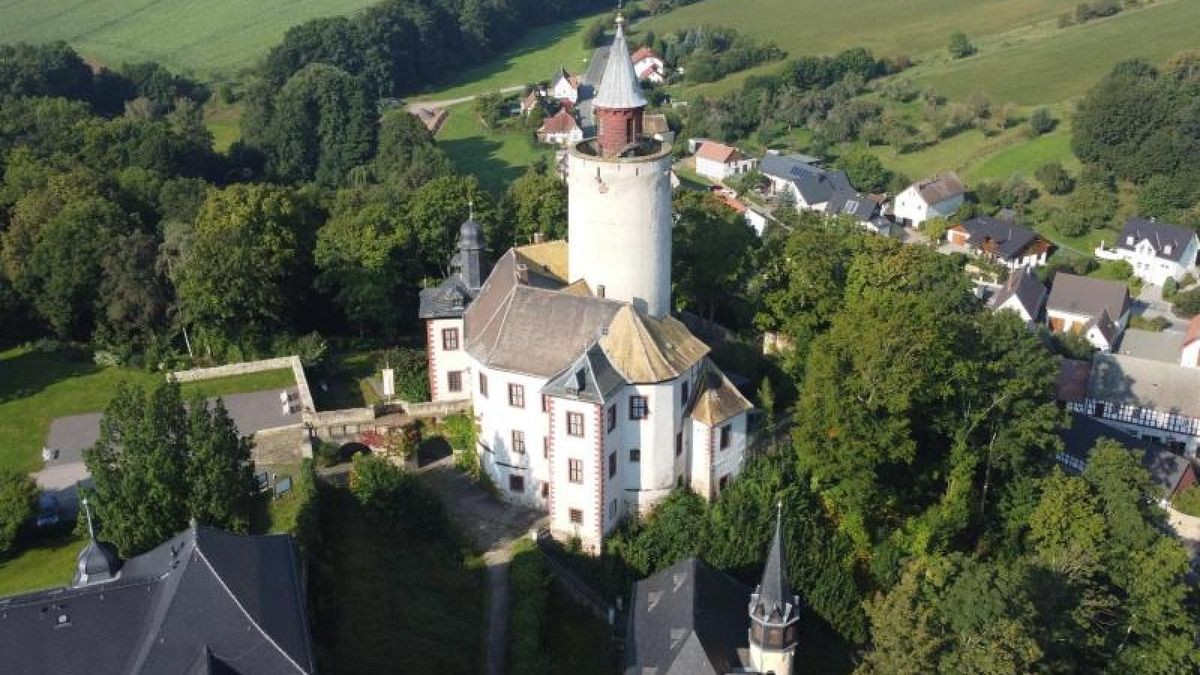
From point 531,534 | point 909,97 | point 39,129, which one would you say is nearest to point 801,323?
point 531,534

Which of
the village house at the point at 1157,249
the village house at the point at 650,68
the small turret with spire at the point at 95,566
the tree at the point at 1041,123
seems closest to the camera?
the small turret with spire at the point at 95,566

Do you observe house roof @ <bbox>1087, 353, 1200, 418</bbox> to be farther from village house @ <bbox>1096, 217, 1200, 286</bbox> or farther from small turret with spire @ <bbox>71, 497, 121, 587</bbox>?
small turret with spire @ <bbox>71, 497, 121, 587</bbox>

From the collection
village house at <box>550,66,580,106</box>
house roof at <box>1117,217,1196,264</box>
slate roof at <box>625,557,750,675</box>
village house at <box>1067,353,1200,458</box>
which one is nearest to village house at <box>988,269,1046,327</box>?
village house at <box>1067,353,1200,458</box>

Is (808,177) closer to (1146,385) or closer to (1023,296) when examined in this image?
(1023,296)

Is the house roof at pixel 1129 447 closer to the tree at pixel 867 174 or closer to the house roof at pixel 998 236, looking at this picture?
the house roof at pixel 998 236

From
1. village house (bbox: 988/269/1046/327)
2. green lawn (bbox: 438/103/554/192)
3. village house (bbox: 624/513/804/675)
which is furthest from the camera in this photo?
green lawn (bbox: 438/103/554/192)

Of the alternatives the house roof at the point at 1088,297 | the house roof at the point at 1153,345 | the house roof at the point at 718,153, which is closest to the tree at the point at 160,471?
the house roof at the point at 1153,345

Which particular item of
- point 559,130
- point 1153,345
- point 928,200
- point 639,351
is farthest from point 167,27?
point 639,351
